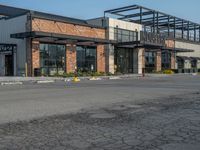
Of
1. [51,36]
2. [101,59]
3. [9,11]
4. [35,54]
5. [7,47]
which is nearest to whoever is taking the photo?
[51,36]

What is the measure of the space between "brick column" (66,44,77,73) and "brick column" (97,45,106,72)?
498 cm

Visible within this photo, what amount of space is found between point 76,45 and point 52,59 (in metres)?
4.09

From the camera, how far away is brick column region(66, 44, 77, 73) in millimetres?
41625

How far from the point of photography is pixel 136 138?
6.88 metres

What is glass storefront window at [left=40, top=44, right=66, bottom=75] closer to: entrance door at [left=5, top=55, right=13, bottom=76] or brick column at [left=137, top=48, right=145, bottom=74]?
entrance door at [left=5, top=55, right=13, bottom=76]

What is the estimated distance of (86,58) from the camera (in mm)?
44562

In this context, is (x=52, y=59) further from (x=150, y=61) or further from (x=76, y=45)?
(x=150, y=61)

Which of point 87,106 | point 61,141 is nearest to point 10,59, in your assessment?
point 87,106

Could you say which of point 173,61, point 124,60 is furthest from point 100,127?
point 173,61

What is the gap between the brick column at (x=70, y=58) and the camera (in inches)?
1639

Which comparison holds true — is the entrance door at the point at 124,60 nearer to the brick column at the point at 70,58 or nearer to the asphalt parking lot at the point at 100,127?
the brick column at the point at 70,58

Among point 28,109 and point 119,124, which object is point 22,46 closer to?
point 28,109

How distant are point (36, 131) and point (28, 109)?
363 cm

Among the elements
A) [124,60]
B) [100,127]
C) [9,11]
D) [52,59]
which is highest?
[9,11]
